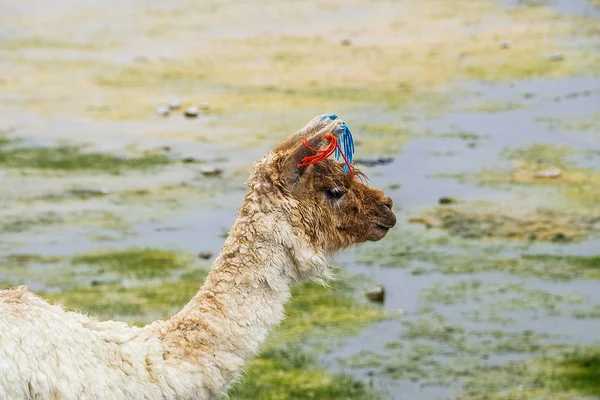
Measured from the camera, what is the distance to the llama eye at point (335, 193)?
203 inches

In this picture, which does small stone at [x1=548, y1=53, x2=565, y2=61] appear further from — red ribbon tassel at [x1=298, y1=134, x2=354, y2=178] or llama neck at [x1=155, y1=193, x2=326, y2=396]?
llama neck at [x1=155, y1=193, x2=326, y2=396]

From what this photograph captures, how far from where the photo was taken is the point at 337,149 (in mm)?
5176

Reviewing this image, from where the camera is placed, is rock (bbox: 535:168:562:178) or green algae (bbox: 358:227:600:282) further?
rock (bbox: 535:168:562:178)

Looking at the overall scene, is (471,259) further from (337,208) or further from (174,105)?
(174,105)

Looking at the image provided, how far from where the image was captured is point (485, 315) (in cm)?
1120

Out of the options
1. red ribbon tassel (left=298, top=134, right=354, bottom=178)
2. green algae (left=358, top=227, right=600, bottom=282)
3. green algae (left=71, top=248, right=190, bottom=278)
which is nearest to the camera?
red ribbon tassel (left=298, top=134, right=354, bottom=178)

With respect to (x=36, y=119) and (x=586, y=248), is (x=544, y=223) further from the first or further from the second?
(x=36, y=119)

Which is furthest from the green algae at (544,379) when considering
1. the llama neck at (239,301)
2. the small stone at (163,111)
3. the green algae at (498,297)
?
the small stone at (163,111)

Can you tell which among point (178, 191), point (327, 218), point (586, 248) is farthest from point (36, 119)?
point (327, 218)

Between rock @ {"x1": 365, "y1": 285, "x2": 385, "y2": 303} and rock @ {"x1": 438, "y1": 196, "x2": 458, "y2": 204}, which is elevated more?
rock @ {"x1": 438, "y1": 196, "x2": 458, "y2": 204}

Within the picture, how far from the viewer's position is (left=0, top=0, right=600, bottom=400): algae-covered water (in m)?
10.4

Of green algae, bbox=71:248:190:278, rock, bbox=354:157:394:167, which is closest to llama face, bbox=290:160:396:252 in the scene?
green algae, bbox=71:248:190:278

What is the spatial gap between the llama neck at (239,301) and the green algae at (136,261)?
770 centimetres

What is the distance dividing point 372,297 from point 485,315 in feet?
3.88
